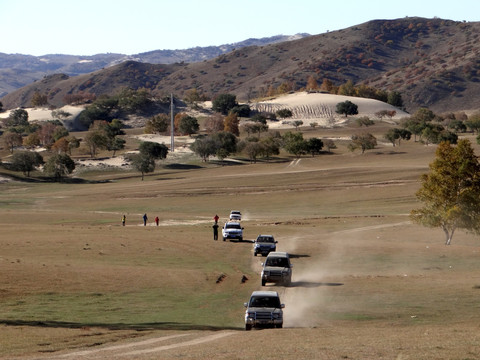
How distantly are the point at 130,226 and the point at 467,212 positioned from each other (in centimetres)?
2803

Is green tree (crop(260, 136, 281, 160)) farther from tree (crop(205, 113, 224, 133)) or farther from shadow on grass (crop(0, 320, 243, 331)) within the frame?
shadow on grass (crop(0, 320, 243, 331))

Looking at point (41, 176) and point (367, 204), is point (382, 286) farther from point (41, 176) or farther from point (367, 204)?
point (41, 176)

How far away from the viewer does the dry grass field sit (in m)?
22.1

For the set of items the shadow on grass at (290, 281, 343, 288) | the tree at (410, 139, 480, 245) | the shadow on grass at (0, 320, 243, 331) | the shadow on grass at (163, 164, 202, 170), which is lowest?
the shadow on grass at (290, 281, 343, 288)

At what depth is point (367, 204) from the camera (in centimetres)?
7962

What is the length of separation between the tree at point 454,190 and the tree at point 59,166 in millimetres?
83101

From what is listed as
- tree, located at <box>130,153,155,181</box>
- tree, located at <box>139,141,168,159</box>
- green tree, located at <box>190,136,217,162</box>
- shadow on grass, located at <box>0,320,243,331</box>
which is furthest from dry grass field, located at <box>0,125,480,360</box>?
green tree, located at <box>190,136,217,162</box>

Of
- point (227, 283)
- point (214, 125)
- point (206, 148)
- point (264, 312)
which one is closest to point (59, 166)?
point (206, 148)

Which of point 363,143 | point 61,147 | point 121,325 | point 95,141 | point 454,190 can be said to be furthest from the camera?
point 61,147

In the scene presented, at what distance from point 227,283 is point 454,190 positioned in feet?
68.2

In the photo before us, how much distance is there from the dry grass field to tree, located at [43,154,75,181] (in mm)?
39524

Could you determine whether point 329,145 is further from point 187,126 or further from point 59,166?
point 59,166

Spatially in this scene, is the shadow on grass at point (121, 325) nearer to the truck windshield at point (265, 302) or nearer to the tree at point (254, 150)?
the truck windshield at point (265, 302)

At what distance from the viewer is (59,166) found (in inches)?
4872
